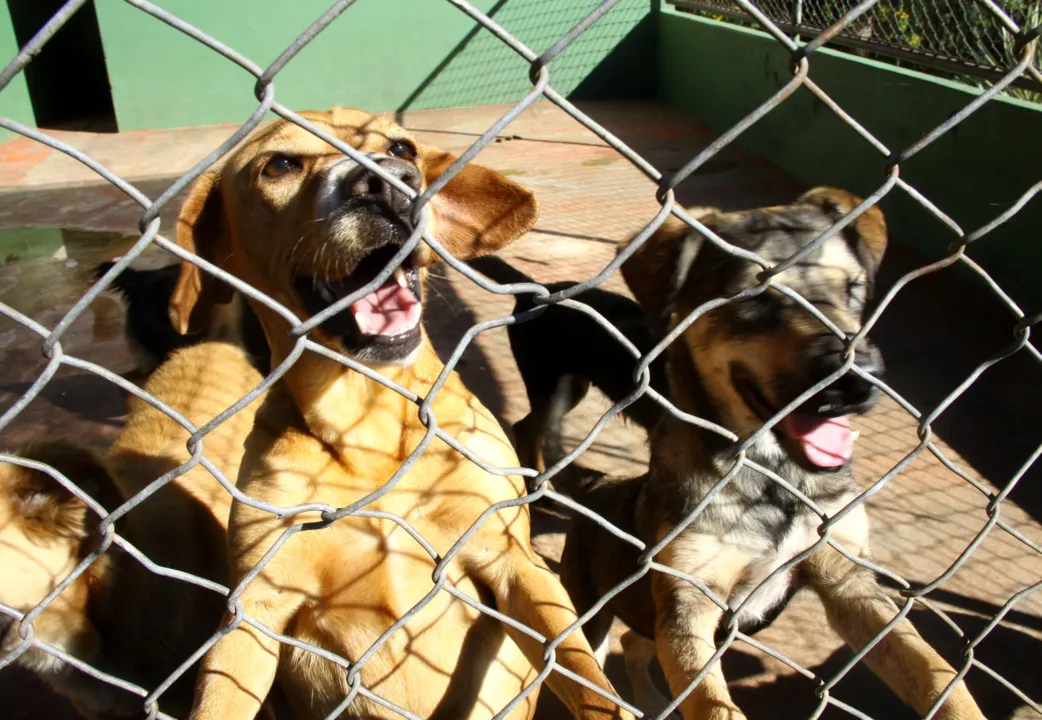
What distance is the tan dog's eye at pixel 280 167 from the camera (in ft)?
7.59

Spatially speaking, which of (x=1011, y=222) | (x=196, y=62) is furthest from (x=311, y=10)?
(x=1011, y=222)

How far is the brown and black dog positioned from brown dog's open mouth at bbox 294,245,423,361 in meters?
0.92

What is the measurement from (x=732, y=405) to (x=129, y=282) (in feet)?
11.8

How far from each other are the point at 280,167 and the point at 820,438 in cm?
179

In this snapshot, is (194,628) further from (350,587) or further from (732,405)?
(732,405)

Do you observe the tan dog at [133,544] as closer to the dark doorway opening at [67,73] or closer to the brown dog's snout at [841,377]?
the brown dog's snout at [841,377]

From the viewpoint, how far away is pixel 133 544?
274 centimetres

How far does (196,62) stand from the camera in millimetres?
12711

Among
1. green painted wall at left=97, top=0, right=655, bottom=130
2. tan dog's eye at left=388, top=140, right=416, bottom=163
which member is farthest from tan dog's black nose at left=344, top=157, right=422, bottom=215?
green painted wall at left=97, top=0, right=655, bottom=130

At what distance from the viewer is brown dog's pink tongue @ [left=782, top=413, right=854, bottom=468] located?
8.14ft

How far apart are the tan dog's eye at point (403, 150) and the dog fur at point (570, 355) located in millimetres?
1405

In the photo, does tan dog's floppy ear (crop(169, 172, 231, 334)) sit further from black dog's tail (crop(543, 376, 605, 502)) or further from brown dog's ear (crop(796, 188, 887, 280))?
brown dog's ear (crop(796, 188, 887, 280))

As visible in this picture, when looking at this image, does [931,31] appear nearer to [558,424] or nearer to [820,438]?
[558,424]

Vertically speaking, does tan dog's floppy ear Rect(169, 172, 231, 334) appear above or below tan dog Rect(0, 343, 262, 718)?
above
